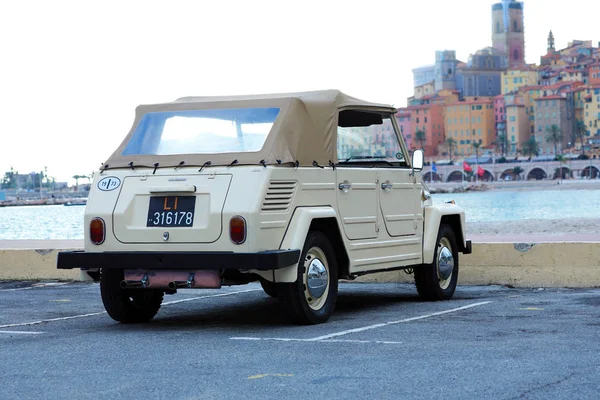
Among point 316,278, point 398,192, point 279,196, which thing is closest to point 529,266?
point 398,192

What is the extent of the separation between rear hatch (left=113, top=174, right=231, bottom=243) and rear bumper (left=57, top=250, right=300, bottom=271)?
148mm

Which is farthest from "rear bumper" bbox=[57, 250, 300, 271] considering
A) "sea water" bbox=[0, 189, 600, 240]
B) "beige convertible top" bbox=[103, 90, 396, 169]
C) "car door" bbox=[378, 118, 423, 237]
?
"sea water" bbox=[0, 189, 600, 240]

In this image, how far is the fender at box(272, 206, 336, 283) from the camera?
27.8 ft

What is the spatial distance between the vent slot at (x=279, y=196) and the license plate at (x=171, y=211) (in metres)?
0.61

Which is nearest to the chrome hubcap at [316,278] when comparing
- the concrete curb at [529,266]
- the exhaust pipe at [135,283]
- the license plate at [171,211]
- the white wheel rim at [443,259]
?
the license plate at [171,211]

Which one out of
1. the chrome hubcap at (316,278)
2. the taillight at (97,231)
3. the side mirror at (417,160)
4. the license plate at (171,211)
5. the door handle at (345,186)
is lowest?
the chrome hubcap at (316,278)

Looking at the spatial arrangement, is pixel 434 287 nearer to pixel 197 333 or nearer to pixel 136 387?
pixel 197 333

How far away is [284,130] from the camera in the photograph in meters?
9.05

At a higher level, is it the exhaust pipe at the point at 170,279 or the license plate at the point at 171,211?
the license plate at the point at 171,211

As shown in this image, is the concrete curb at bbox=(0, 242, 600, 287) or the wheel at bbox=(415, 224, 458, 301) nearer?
the wheel at bbox=(415, 224, 458, 301)

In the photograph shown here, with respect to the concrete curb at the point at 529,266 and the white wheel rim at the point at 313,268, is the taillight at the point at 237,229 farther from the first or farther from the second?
the concrete curb at the point at 529,266

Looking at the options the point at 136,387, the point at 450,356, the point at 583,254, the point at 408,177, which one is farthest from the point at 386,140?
the point at 136,387

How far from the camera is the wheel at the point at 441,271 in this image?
1105cm

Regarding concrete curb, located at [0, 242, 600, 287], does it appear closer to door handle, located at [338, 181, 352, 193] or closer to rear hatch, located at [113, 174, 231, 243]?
door handle, located at [338, 181, 352, 193]
